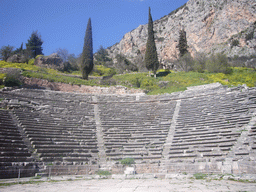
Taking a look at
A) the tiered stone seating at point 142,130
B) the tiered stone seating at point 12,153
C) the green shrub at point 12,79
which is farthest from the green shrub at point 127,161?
the green shrub at point 12,79

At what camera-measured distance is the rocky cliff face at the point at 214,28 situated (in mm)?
41938

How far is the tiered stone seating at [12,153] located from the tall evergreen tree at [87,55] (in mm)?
20543

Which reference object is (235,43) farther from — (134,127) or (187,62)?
(134,127)

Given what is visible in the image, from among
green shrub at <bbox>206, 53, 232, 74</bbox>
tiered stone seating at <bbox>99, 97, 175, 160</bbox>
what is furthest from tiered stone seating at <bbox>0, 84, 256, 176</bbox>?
→ green shrub at <bbox>206, 53, 232, 74</bbox>

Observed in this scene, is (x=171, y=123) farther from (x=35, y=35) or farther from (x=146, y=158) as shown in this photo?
(x=35, y=35)

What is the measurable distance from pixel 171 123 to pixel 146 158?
4349mm

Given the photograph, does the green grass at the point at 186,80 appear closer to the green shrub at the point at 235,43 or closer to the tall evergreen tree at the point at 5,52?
the green shrub at the point at 235,43

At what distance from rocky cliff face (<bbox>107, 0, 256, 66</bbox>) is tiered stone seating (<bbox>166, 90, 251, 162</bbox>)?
2964cm

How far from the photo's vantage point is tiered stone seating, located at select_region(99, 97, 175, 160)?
1217 centimetres

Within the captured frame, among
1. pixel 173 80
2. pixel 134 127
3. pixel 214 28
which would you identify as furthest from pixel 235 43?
pixel 134 127

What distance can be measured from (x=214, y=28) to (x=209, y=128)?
144ft

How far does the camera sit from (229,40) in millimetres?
44531

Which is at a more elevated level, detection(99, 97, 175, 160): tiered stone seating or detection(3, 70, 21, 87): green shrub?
detection(3, 70, 21, 87): green shrub

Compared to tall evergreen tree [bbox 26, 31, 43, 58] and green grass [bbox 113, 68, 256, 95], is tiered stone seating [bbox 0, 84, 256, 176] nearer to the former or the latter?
green grass [bbox 113, 68, 256, 95]
